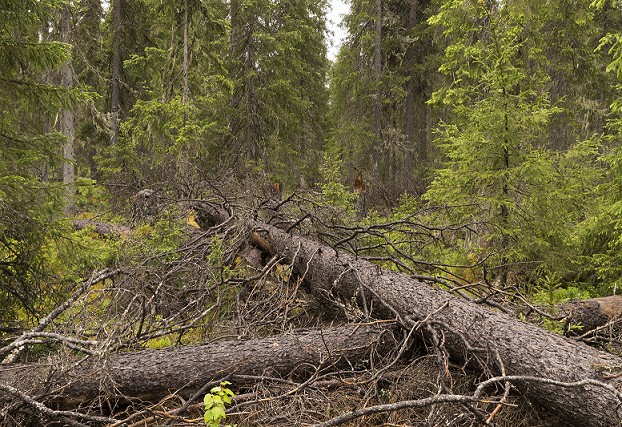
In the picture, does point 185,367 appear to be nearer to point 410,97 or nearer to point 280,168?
point 280,168

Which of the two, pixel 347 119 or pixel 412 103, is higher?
pixel 412 103

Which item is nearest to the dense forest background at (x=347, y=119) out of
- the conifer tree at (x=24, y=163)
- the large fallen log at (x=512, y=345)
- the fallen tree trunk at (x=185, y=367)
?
the conifer tree at (x=24, y=163)

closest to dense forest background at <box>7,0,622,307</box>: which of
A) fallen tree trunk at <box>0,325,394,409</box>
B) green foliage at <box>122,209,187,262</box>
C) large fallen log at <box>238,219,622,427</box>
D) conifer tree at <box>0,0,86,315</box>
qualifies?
conifer tree at <box>0,0,86,315</box>

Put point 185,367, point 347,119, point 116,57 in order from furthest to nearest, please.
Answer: point 347,119 → point 116,57 → point 185,367

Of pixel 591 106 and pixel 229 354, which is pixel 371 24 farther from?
pixel 229 354

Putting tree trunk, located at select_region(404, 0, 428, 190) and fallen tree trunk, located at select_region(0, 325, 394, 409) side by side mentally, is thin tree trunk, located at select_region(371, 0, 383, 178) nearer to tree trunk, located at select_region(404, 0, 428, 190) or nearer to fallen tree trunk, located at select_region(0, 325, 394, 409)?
tree trunk, located at select_region(404, 0, 428, 190)

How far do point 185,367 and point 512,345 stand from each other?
9.26 feet

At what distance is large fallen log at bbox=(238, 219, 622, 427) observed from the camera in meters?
3.09

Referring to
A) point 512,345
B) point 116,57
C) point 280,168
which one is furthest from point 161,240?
point 280,168

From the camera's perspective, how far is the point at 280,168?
62.1 ft

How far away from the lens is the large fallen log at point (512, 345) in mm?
3094

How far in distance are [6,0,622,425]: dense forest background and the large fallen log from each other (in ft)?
1.24

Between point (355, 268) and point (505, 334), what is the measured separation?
81.8 inches

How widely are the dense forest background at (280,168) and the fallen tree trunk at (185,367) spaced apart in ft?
0.76
